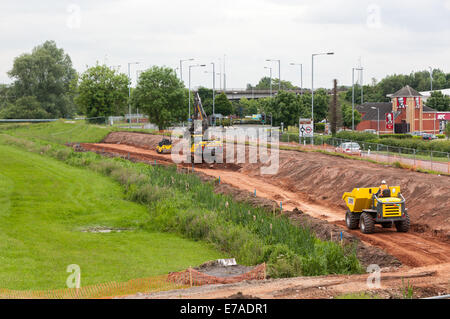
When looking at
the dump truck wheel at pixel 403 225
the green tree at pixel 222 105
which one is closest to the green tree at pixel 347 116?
the green tree at pixel 222 105

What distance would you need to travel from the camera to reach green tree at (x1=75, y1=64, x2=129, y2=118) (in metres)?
89.7

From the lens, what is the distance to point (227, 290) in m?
14.3

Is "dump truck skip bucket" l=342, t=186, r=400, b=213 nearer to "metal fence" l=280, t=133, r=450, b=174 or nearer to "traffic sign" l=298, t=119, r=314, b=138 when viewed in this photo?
"metal fence" l=280, t=133, r=450, b=174

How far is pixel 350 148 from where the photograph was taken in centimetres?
5569

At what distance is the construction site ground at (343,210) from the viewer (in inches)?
590

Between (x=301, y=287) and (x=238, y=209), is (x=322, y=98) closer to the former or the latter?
(x=238, y=209)

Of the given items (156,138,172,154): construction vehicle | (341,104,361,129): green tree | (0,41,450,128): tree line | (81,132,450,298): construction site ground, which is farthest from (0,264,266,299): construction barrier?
(341,104,361,129): green tree

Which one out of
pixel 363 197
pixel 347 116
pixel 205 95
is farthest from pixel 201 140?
pixel 205 95

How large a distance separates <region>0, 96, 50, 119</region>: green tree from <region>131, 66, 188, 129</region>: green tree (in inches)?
1000

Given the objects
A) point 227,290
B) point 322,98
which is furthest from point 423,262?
point 322,98

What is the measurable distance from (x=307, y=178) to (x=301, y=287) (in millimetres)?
27995

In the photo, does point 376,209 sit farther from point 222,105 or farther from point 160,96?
point 222,105

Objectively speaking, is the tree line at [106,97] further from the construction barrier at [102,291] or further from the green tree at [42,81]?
the construction barrier at [102,291]

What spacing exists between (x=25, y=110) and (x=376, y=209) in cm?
8942
